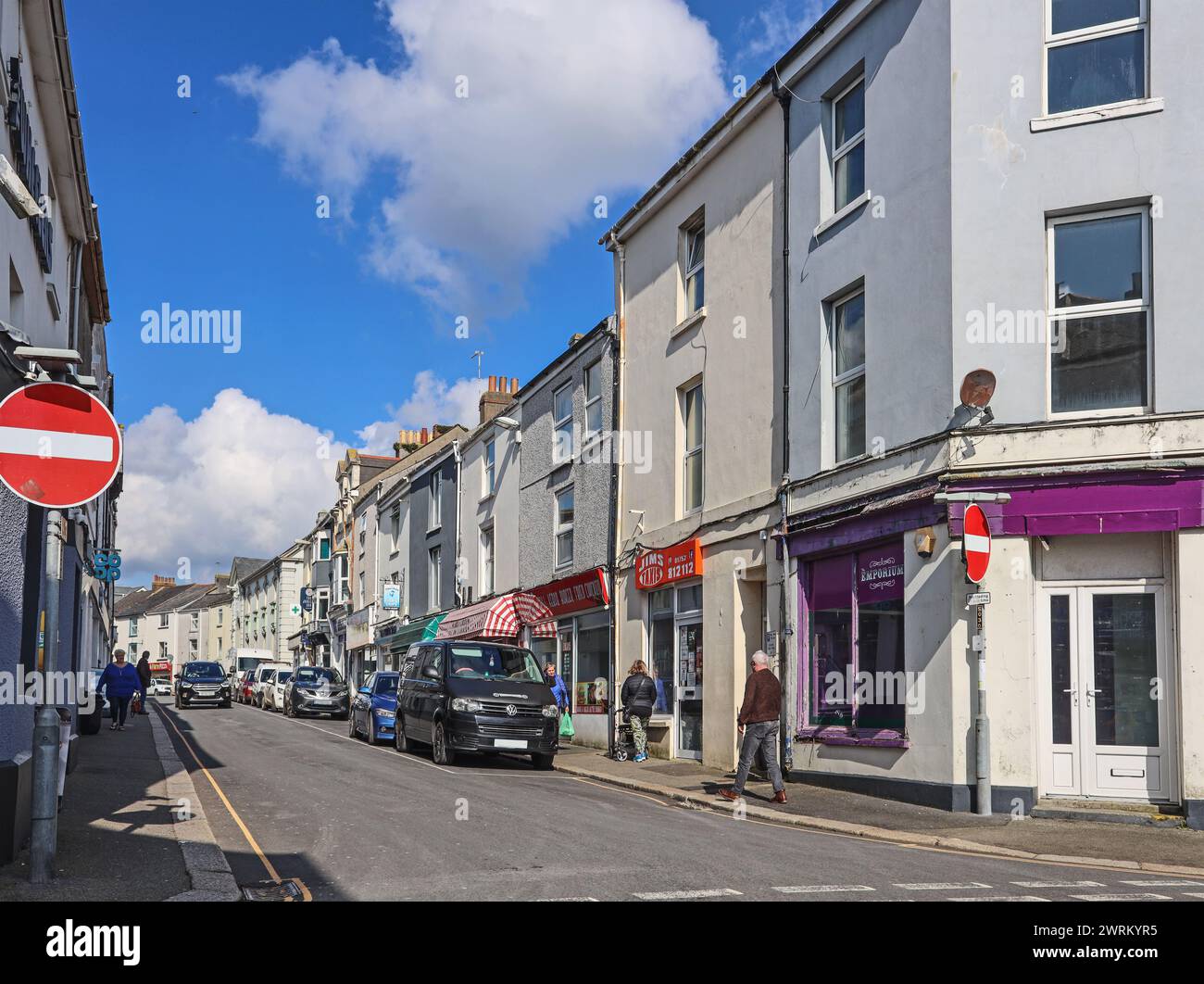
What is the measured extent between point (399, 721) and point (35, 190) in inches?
461

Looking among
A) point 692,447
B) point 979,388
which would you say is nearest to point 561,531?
point 692,447

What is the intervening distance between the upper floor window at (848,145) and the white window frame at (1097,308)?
3.09 metres

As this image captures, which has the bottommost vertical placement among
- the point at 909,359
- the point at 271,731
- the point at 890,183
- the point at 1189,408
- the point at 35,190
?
the point at 271,731

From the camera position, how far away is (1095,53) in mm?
13227

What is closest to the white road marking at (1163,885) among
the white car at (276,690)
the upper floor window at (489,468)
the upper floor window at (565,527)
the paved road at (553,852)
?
the paved road at (553,852)

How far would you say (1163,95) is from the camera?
12.6 meters

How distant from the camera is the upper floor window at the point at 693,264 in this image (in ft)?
68.5

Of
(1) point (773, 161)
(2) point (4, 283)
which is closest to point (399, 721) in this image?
(1) point (773, 161)

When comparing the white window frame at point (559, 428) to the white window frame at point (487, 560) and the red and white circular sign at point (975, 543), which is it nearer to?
the white window frame at point (487, 560)

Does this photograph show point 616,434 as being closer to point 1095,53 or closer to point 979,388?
point 979,388

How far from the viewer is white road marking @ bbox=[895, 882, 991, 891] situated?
7927 mm

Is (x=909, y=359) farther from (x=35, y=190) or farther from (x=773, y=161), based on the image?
(x=35, y=190)

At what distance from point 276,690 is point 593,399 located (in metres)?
20.8
